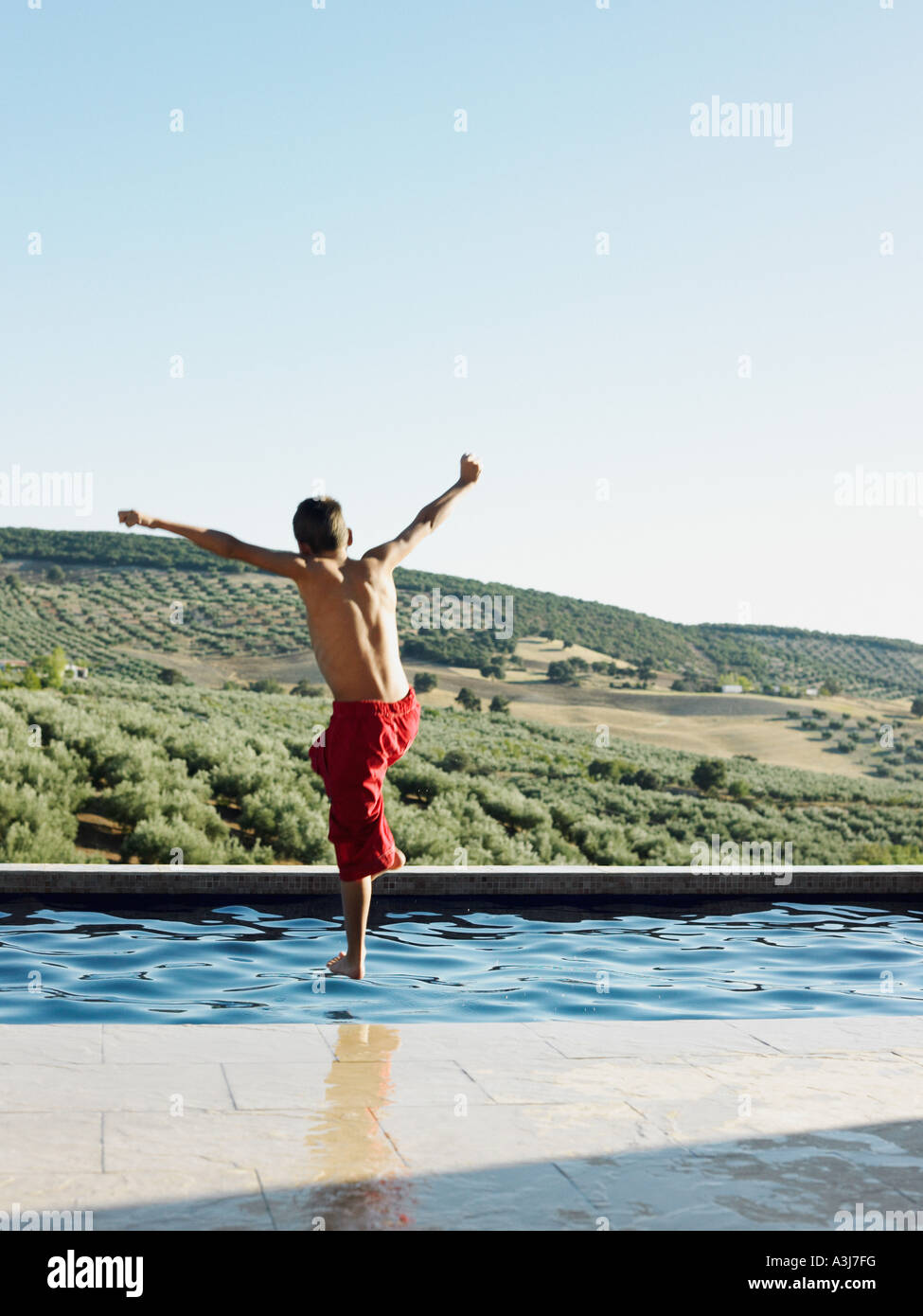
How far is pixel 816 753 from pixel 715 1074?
142 feet

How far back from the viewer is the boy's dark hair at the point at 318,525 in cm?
423

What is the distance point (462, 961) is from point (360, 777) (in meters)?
1.95

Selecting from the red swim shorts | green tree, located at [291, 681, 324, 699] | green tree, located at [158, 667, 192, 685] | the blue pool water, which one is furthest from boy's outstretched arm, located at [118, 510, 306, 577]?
green tree, located at [158, 667, 192, 685]

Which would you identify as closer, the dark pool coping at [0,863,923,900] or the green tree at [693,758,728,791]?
A: the dark pool coping at [0,863,923,900]

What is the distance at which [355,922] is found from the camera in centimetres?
426

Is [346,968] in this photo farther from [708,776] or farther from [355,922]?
[708,776]

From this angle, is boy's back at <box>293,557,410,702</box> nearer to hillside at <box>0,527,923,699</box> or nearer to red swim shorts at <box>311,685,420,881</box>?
red swim shorts at <box>311,685,420,881</box>

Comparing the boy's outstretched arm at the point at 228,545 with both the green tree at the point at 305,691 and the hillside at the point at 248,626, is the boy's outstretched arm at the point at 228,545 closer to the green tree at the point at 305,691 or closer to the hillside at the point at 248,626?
the green tree at the point at 305,691

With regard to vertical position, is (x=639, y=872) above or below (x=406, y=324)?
below

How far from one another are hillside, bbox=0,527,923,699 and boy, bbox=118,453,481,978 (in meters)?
38.8

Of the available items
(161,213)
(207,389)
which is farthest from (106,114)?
(207,389)

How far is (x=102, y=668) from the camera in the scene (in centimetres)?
4216

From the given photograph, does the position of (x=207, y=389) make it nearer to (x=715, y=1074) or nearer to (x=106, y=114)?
(x=106, y=114)

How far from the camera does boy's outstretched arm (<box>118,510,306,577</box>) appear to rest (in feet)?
13.0
